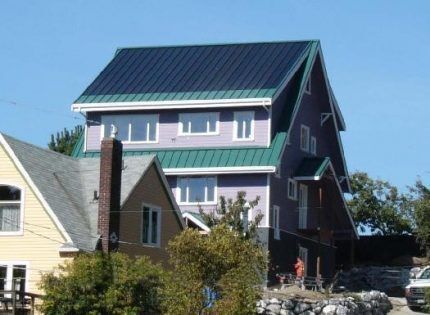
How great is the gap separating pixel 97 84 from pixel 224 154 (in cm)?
799

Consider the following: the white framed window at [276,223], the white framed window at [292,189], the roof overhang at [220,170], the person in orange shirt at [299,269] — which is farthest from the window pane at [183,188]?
the person in orange shirt at [299,269]

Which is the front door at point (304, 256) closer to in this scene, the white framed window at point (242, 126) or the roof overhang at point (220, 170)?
the roof overhang at point (220, 170)

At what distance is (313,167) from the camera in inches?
2399

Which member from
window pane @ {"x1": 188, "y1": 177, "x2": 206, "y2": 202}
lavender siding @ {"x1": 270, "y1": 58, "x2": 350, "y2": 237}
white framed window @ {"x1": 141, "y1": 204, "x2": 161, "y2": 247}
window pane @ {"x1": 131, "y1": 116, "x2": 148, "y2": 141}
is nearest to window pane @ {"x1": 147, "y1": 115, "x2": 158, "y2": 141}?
window pane @ {"x1": 131, "y1": 116, "x2": 148, "y2": 141}

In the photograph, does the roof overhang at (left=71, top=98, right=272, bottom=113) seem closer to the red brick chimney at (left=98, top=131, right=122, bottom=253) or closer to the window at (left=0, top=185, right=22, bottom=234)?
the red brick chimney at (left=98, top=131, right=122, bottom=253)

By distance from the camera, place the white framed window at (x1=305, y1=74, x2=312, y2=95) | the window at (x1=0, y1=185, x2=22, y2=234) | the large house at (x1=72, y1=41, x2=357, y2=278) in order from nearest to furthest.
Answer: the window at (x1=0, y1=185, x2=22, y2=234) → the large house at (x1=72, y1=41, x2=357, y2=278) → the white framed window at (x1=305, y1=74, x2=312, y2=95)

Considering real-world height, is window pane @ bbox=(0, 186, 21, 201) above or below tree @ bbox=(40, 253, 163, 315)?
above

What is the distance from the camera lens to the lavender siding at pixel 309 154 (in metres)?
58.9

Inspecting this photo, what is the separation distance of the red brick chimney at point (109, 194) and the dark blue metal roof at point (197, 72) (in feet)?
51.3

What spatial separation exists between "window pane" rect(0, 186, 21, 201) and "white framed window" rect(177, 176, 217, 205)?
16.5 metres

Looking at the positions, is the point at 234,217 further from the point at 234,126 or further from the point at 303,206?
the point at 303,206

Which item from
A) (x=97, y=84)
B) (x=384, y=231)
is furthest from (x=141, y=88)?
(x=384, y=231)

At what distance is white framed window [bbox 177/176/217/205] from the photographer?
189 feet

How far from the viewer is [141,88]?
59.7 metres
